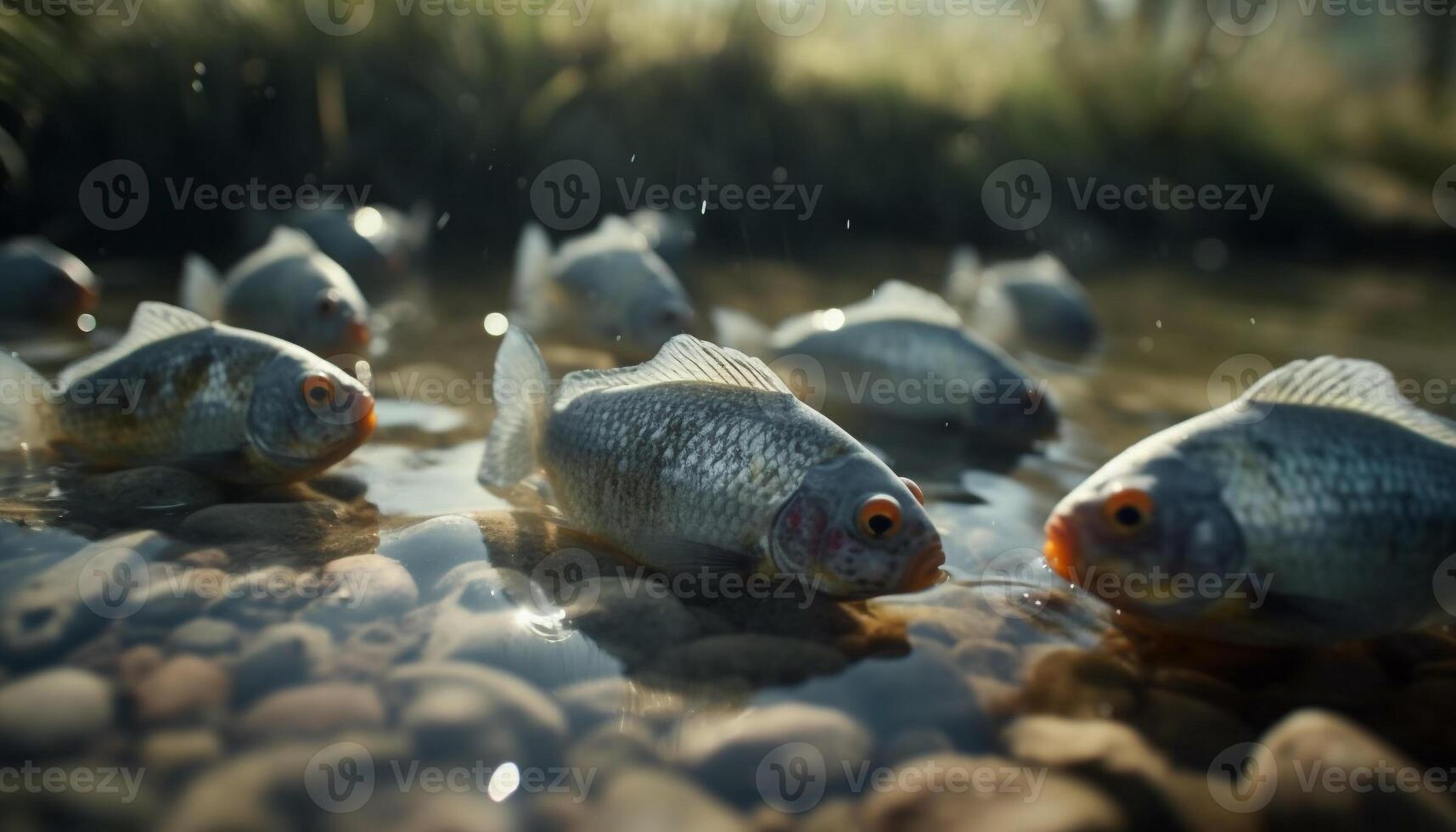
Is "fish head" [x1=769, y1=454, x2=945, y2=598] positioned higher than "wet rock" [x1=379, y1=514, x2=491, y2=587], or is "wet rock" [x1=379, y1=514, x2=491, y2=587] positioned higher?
"fish head" [x1=769, y1=454, x2=945, y2=598]

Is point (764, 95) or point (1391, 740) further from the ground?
point (764, 95)

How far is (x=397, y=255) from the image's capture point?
7.86 metres

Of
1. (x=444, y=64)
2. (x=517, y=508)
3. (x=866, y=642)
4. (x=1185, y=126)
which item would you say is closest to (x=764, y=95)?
(x=444, y=64)

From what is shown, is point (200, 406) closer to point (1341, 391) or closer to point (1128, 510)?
point (1128, 510)

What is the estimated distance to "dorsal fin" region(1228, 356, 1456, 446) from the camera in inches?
109

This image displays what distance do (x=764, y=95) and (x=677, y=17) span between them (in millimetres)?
1787

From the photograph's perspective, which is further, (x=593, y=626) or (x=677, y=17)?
(x=677, y=17)

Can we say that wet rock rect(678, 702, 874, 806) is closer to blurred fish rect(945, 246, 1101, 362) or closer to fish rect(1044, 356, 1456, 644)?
fish rect(1044, 356, 1456, 644)

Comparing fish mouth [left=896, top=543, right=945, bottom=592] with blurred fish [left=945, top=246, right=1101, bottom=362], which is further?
blurred fish [left=945, top=246, right=1101, bottom=362]

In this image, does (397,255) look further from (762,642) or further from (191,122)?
(762,642)
